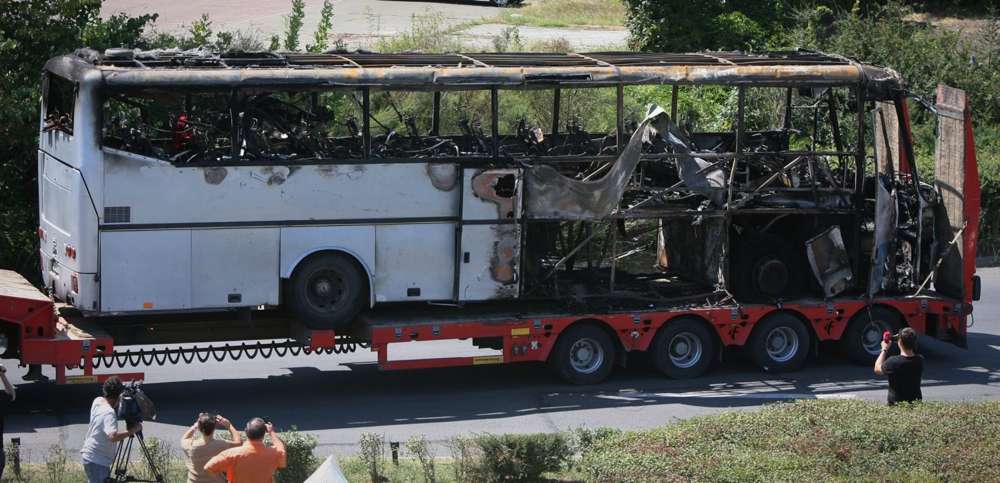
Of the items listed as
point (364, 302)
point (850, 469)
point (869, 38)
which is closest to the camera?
point (850, 469)

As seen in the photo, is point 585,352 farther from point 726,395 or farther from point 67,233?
point 67,233

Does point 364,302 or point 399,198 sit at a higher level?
point 399,198

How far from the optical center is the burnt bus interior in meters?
14.6

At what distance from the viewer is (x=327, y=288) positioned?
48.1ft

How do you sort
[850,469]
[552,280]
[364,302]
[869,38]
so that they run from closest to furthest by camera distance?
[850,469], [364,302], [552,280], [869,38]

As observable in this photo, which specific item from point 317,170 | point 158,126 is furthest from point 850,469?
point 158,126

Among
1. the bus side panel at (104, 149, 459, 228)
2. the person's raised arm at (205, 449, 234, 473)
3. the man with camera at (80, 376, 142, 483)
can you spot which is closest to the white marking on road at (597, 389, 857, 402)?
the bus side panel at (104, 149, 459, 228)

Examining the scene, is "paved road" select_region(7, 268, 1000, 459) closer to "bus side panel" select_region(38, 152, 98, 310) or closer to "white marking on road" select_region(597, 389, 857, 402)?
"white marking on road" select_region(597, 389, 857, 402)

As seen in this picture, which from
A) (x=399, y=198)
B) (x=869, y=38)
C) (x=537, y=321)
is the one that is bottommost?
(x=537, y=321)

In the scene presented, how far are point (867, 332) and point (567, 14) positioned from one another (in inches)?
947

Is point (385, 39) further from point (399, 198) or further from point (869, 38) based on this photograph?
point (399, 198)

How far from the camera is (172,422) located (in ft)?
45.6

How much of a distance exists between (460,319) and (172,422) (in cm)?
337

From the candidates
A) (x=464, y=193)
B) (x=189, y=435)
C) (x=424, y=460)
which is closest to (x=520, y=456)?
(x=424, y=460)
